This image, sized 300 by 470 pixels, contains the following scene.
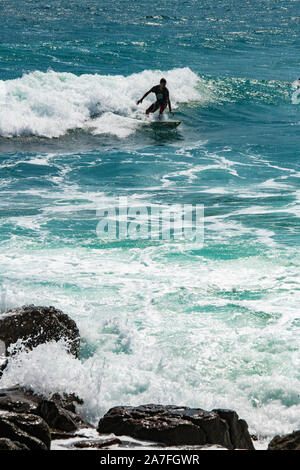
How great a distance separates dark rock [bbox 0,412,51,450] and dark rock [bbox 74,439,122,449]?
0.92ft

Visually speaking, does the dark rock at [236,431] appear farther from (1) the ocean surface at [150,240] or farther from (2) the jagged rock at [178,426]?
(1) the ocean surface at [150,240]

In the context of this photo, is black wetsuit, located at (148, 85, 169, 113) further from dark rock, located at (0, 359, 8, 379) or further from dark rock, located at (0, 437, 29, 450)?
dark rock, located at (0, 437, 29, 450)

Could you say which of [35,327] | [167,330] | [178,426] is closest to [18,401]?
[178,426]

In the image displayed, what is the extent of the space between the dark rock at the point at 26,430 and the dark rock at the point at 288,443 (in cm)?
168

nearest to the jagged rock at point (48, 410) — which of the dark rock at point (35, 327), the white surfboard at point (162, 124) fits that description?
the dark rock at point (35, 327)

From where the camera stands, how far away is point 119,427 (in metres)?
5.15

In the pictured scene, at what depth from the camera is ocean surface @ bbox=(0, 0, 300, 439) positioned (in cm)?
646

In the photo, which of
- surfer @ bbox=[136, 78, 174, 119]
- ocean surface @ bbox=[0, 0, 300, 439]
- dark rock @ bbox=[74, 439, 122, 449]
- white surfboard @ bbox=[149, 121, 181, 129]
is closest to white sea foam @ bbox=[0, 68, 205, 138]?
ocean surface @ bbox=[0, 0, 300, 439]

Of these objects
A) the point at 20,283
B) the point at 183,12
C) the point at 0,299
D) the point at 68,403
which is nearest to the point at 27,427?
the point at 68,403

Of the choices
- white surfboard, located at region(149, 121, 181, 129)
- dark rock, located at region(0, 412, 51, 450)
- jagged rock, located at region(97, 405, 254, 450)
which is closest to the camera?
dark rock, located at region(0, 412, 51, 450)

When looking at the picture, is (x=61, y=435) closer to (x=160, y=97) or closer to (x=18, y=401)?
(x=18, y=401)

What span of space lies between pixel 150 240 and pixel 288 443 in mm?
6190

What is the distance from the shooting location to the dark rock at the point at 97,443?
16.0 feet

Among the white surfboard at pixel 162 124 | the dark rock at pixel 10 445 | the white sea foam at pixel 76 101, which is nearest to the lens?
the dark rock at pixel 10 445
